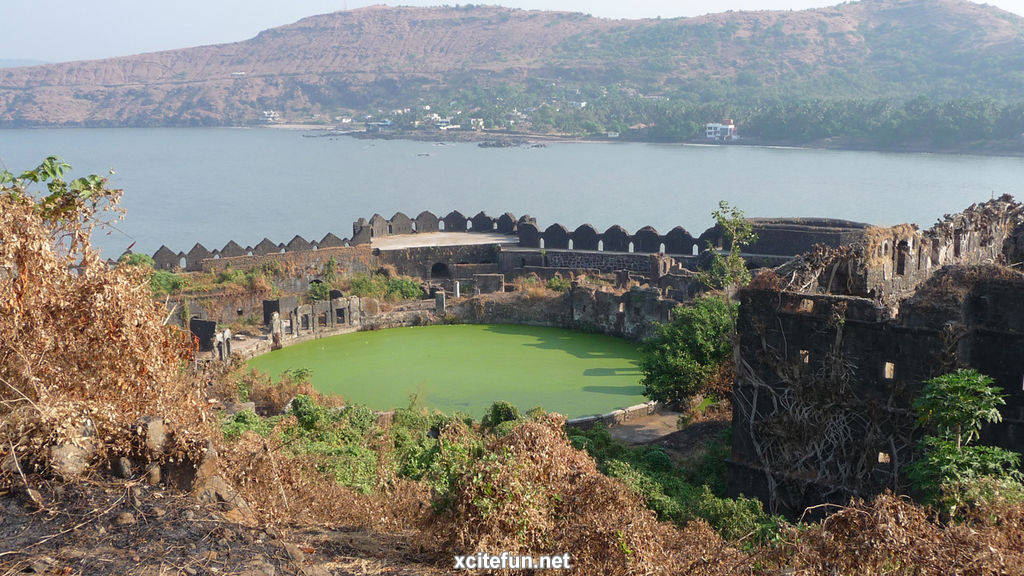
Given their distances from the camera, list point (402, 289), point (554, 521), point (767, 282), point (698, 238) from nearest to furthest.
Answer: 1. point (554, 521)
2. point (767, 282)
3. point (402, 289)
4. point (698, 238)

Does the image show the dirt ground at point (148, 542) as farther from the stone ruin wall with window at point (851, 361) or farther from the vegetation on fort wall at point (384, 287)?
the vegetation on fort wall at point (384, 287)

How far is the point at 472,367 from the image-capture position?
26422 mm

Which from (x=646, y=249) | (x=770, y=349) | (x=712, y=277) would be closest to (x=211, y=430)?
(x=770, y=349)

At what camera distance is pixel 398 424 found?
18.1 meters

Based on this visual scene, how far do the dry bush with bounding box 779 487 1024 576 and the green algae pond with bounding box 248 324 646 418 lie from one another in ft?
43.6

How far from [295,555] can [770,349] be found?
9083mm

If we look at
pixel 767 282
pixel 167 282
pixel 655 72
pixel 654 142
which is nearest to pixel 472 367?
pixel 167 282

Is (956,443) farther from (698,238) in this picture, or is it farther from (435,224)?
(435,224)

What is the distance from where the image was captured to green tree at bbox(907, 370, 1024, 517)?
11023mm

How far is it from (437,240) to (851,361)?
28581 mm

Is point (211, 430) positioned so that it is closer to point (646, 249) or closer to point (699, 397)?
point (699, 397)

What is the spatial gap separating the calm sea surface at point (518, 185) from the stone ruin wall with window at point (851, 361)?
32.2 meters

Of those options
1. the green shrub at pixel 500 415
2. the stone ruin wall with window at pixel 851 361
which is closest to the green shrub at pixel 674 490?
the stone ruin wall with window at pixel 851 361

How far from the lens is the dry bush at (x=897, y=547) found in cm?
724
